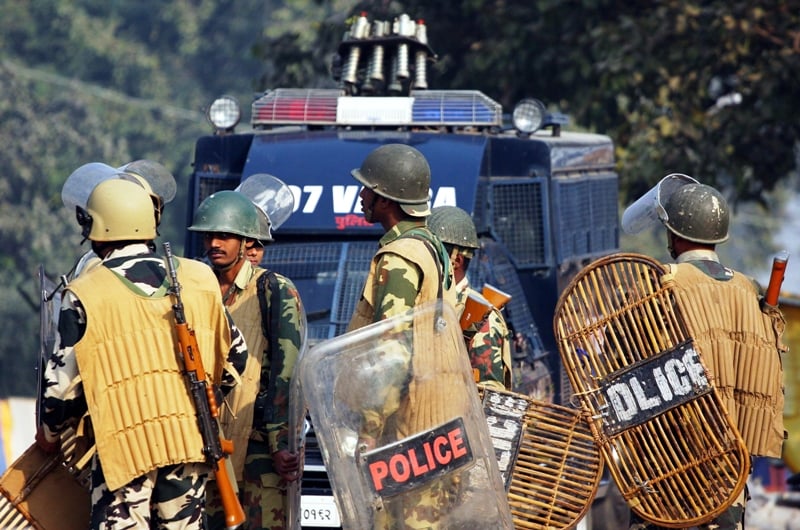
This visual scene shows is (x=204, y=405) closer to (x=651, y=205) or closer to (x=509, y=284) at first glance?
(x=651, y=205)

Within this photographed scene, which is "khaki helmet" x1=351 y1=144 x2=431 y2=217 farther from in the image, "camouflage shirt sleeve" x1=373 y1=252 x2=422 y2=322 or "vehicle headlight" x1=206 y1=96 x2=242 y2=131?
"vehicle headlight" x1=206 y1=96 x2=242 y2=131

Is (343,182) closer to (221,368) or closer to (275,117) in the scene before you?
(275,117)

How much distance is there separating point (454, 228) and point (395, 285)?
1866 millimetres

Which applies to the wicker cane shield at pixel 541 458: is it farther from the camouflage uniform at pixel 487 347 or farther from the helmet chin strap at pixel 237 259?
the helmet chin strap at pixel 237 259

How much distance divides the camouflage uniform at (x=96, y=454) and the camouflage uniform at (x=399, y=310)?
2.29 ft

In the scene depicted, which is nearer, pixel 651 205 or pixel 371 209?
pixel 371 209

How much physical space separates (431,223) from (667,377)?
1.79 metres

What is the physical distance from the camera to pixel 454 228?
7.43m

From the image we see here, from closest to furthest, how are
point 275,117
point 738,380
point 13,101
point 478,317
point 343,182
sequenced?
point 738,380 → point 478,317 → point 343,182 → point 275,117 → point 13,101

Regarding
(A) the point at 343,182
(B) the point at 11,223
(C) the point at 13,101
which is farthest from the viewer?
(C) the point at 13,101

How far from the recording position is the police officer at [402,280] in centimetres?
537

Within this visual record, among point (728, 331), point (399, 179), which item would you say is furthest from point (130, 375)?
point (728, 331)

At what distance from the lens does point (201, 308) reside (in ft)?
18.7

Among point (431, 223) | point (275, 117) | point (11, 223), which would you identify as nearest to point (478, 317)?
point (431, 223)
